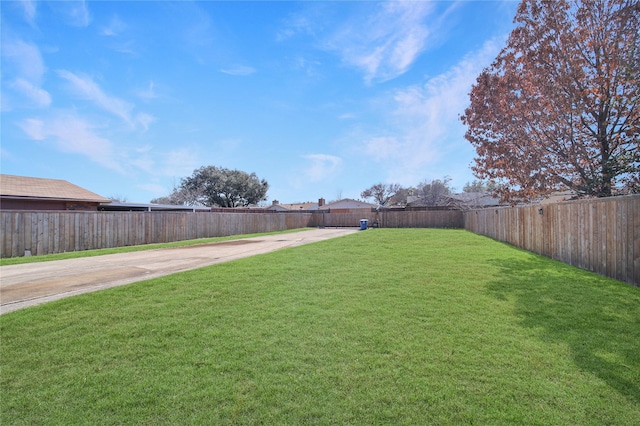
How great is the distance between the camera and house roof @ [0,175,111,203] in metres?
14.9

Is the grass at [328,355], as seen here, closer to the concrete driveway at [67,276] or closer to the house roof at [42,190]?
the concrete driveway at [67,276]

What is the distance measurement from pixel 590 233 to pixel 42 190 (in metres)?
23.3

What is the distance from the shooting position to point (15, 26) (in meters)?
7.30

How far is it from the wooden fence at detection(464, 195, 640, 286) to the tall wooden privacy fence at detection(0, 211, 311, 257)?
612 inches

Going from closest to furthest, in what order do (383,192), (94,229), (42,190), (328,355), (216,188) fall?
(328,355)
(94,229)
(42,190)
(216,188)
(383,192)

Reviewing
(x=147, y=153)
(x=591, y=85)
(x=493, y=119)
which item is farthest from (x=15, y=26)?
(x=147, y=153)

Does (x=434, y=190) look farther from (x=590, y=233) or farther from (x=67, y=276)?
(x=67, y=276)

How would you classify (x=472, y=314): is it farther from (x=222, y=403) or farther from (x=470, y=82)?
(x=470, y=82)

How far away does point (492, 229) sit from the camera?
14.6 meters

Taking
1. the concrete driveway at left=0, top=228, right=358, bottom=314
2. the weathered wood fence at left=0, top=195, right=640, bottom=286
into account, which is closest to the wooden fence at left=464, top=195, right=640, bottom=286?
the weathered wood fence at left=0, top=195, right=640, bottom=286

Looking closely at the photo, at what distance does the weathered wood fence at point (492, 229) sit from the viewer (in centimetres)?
563

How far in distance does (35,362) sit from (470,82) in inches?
543

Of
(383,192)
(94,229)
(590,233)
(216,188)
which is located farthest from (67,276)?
(383,192)

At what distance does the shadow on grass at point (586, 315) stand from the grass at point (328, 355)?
0.02m
